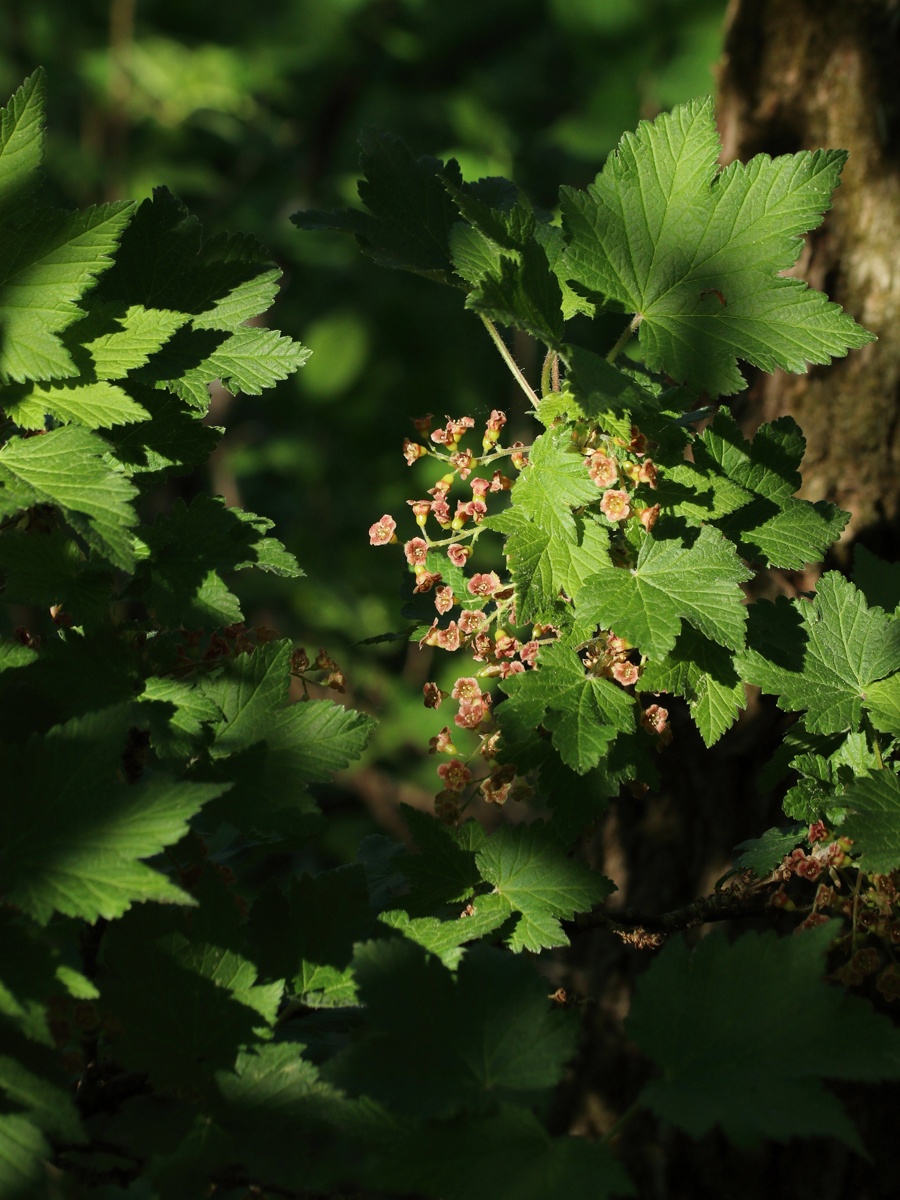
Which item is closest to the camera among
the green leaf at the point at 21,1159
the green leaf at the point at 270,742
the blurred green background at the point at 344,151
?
the green leaf at the point at 21,1159

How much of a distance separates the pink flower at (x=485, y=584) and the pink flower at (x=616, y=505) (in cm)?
18

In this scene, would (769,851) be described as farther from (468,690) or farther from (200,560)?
(200,560)

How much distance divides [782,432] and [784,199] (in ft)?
0.90

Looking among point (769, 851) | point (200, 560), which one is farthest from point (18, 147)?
point (769, 851)

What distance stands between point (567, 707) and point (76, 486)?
1.94ft

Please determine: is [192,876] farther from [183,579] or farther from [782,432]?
[782,432]

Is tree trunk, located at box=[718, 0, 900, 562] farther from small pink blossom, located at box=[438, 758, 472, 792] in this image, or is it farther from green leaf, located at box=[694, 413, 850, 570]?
small pink blossom, located at box=[438, 758, 472, 792]

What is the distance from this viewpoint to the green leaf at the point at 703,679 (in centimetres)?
143

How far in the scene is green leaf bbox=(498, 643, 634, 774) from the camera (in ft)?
4.42

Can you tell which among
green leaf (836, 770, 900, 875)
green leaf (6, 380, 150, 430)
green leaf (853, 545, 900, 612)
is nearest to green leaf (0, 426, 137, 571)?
green leaf (6, 380, 150, 430)

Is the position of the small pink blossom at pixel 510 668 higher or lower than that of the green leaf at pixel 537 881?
higher

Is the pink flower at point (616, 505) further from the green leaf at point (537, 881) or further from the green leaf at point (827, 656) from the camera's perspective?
the green leaf at point (537, 881)

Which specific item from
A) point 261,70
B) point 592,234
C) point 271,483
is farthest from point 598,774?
point 261,70

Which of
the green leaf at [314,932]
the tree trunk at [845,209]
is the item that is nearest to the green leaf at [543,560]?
the green leaf at [314,932]
